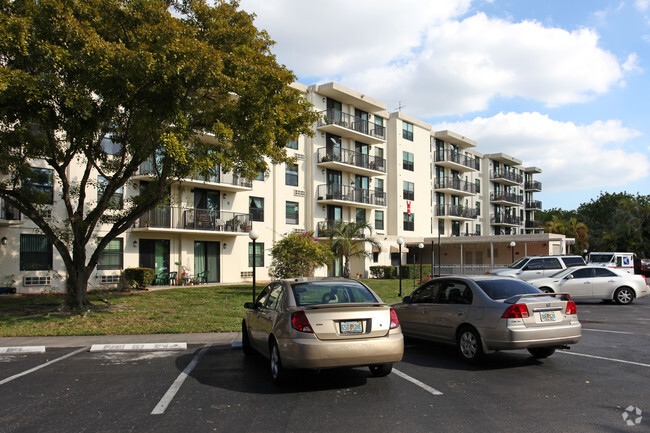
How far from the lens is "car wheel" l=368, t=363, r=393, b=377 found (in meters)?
7.06

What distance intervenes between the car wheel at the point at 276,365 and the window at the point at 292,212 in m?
26.0

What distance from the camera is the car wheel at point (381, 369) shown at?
23.2 feet

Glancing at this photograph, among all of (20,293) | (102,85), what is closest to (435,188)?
(20,293)

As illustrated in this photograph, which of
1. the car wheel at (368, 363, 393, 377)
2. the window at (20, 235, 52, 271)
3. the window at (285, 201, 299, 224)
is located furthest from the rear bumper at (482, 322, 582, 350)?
the window at (285, 201, 299, 224)

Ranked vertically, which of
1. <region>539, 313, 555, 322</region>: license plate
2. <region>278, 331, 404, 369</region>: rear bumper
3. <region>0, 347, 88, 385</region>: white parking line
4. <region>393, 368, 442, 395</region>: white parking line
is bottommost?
<region>0, 347, 88, 385</region>: white parking line

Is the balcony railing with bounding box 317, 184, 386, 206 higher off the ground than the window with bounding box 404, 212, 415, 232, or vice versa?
the balcony railing with bounding box 317, 184, 386, 206

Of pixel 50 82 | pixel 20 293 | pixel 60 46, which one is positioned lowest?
pixel 20 293

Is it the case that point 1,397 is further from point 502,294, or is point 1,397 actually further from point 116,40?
point 116,40

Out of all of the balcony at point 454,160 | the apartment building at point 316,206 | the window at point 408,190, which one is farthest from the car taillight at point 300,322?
the balcony at point 454,160

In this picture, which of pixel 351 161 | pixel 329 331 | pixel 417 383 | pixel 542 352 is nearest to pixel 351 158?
pixel 351 161

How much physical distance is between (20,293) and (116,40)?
14.1 meters

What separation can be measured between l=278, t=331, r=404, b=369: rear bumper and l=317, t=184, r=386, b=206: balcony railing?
91.0 feet

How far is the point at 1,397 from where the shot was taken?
6.38 meters

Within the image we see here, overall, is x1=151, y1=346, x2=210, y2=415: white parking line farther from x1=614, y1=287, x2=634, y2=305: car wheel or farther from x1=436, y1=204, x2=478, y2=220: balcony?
x1=436, y1=204, x2=478, y2=220: balcony
